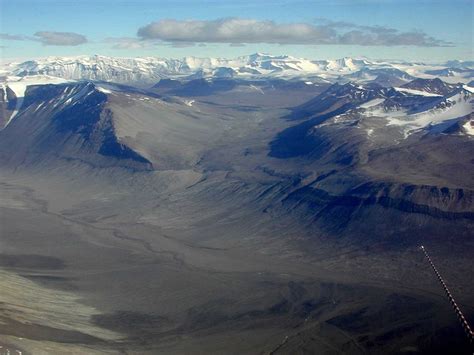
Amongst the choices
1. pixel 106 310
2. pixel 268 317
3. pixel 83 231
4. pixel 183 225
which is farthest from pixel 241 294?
pixel 83 231

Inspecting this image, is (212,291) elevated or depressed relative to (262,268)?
elevated

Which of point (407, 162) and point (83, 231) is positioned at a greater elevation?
point (407, 162)

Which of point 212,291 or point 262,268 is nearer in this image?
point 212,291

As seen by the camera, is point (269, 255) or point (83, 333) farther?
point (269, 255)

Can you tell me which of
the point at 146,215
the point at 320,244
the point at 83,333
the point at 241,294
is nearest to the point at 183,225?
the point at 146,215

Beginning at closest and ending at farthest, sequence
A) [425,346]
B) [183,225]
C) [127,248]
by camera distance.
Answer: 1. [425,346]
2. [127,248]
3. [183,225]

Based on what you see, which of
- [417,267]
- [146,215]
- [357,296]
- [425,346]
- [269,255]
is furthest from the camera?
[146,215]

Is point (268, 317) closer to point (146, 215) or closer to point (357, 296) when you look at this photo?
point (357, 296)

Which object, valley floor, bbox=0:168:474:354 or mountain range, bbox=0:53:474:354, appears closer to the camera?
valley floor, bbox=0:168:474:354

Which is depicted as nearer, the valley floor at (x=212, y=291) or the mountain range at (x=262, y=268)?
the valley floor at (x=212, y=291)
